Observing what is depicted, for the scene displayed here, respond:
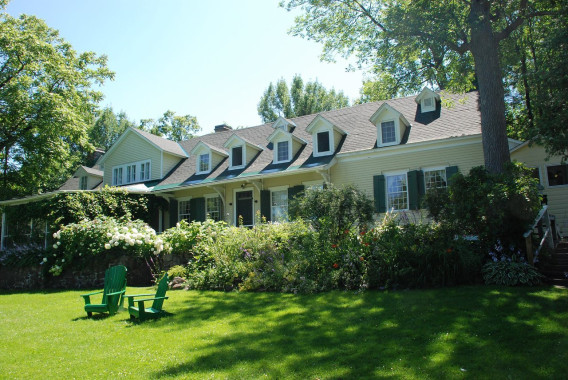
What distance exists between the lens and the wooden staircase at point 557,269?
7.51 meters

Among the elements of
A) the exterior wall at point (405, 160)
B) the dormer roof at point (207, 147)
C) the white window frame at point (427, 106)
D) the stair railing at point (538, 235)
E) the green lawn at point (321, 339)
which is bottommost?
the green lawn at point (321, 339)

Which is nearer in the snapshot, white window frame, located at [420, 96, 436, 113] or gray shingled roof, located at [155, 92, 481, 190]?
gray shingled roof, located at [155, 92, 481, 190]

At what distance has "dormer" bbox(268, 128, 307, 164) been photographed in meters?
18.6

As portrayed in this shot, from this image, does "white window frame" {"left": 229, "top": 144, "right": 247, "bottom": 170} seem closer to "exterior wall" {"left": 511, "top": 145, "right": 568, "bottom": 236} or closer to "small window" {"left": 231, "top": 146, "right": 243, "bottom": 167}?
"small window" {"left": 231, "top": 146, "right": 243, "bottom": 167}

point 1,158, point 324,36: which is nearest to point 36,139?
point 1,158

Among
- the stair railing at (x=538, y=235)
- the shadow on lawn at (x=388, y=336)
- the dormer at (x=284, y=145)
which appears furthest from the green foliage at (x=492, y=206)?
the dormer at (x=284, y=145)

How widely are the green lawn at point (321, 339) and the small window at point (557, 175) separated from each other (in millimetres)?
9668

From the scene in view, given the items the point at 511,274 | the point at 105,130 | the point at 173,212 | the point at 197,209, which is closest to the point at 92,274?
the point at 197,209

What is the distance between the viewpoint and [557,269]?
805 centimetres

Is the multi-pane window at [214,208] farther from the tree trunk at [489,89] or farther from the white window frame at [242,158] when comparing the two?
the tree trunk at [489,89]

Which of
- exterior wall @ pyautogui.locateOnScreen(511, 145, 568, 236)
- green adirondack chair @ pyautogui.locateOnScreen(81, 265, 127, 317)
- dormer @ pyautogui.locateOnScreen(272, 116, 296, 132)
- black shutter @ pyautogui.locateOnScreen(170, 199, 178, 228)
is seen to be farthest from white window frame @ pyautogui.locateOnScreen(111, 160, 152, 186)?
exterior wall @ pyautogui.locateOnScreen(511, 145, 568, 236)

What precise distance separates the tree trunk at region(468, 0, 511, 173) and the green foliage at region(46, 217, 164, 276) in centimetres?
1005

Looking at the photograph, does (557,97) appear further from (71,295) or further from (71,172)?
(71,172)

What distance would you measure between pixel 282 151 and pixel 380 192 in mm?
5346
